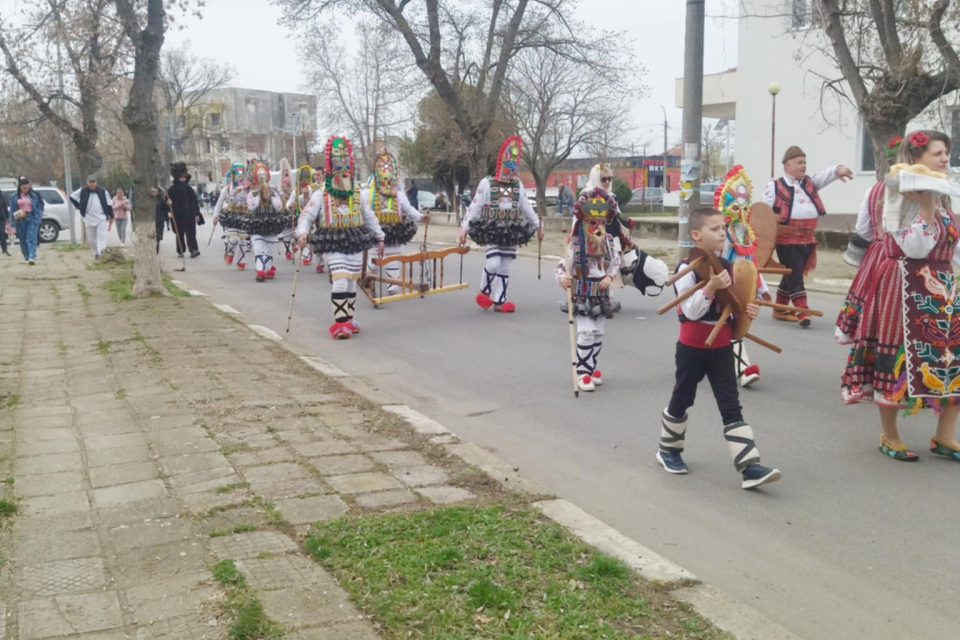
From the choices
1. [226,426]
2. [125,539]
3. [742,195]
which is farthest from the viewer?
[742,195]

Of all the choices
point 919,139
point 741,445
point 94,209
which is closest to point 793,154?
point 919,139

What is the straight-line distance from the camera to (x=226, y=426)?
6395 mm

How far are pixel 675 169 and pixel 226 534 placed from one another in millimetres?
58295

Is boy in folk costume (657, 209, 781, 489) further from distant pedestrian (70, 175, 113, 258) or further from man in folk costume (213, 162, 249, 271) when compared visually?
distant pedestrian (70, 175, 113, 258)

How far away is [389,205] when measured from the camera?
13562 millimetres

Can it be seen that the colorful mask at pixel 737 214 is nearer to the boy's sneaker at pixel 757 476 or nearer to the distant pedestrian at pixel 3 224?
the boy's sneaker at pixel 757 476

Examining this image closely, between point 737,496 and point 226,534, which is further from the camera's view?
point 737,496

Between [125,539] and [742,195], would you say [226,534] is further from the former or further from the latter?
[742,195]

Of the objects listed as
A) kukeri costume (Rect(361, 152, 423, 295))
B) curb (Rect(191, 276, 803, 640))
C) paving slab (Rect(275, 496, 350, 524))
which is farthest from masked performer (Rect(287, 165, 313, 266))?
paving slab (Rect(275, 496, 350, 524))

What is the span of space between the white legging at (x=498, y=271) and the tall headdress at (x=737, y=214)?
Answer: 4410 millimetres

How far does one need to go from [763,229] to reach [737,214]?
0.40 m

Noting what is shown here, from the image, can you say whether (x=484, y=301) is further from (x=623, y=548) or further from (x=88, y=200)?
(x=88, y=200)

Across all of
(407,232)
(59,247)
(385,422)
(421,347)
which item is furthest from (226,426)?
(59,247)

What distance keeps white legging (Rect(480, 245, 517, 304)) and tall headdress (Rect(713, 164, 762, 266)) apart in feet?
14.5
